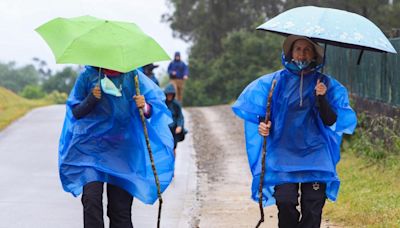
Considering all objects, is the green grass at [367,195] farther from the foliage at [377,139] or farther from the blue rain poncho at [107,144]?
the blue rain poncho at [107,144]

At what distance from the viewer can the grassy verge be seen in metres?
8.59

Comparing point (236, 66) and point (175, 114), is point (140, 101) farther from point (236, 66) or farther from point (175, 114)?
point (236, 66)

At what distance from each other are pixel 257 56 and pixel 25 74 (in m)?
58.4

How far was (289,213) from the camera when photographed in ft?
20.6

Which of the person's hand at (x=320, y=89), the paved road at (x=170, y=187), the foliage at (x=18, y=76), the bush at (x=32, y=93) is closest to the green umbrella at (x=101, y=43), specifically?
the person's hand at (x=320, y=89)

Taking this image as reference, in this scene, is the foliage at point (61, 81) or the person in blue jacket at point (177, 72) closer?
the person in blue jacket at point (177, 72)

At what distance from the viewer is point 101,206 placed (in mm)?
6219

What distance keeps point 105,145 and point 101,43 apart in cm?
77

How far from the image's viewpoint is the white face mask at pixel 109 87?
6.14m

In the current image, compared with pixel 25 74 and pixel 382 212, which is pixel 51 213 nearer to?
pixel 382 212

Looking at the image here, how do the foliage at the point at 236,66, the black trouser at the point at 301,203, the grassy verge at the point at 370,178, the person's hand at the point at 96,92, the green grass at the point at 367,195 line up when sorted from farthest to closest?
the foliage at the point at 236,66, the grassy verge at the point at 370,178, the green grass at the point at 367,195, the black trouser at the point at 301,203, the person's hand at the point at 96,92

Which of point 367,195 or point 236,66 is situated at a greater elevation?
point 367,195

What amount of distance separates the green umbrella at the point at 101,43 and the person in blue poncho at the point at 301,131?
3.00 feet

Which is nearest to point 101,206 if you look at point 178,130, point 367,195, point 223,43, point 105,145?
point 105,145
